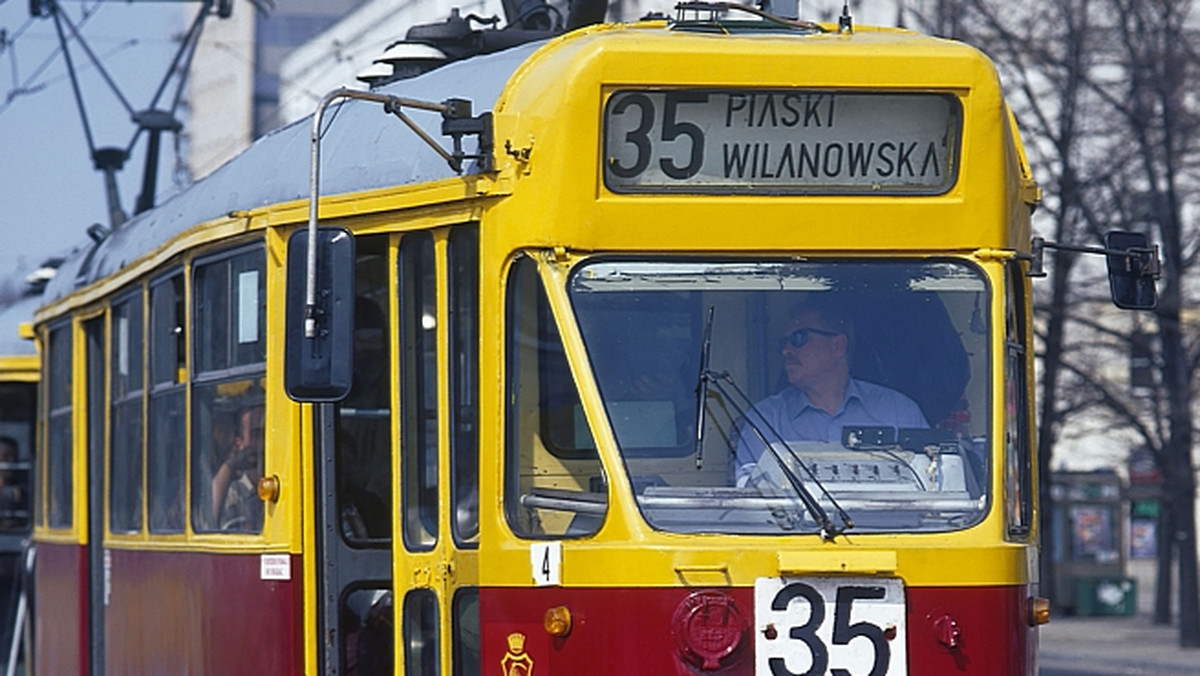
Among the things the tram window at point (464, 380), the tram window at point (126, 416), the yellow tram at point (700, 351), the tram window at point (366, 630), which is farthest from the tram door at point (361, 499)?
the tram window at point (126, 416)

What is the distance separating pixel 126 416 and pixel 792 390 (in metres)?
3.75

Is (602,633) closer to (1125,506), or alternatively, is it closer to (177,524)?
(177,524)

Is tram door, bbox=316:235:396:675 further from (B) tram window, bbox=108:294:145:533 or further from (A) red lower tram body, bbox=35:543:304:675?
(B) tram window, bbox=108:294:145:533

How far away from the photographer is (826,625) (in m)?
5.90

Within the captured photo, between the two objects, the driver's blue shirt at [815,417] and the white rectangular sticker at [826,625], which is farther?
the driver's blue shirt at [815,417]

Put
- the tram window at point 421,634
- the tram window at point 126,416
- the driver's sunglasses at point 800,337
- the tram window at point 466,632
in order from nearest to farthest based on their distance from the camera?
the driver's sunglasses at point 800,337, the tram window at point 466,632, the tram window at point 421,634, the tram window at point 126,416

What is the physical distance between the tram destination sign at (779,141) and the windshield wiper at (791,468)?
55cm

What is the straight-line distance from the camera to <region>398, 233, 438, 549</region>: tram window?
6.68 m

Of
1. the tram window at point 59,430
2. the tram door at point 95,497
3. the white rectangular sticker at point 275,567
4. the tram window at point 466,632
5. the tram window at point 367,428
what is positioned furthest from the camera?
the tram window at point 59,430

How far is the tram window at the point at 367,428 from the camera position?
7.20 meters

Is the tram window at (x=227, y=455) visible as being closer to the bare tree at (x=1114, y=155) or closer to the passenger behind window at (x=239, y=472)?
the passenger behind window at (x=239, y=472)

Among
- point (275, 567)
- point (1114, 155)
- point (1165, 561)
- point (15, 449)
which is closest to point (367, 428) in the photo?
point (275, 567)

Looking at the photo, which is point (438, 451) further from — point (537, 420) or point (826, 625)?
point (826, 625)

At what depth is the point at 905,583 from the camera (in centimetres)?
595
